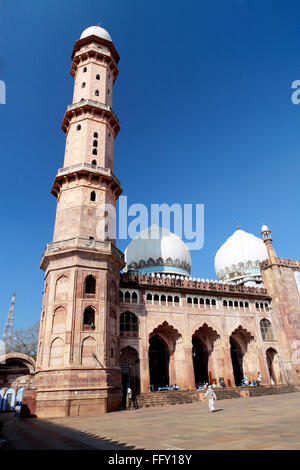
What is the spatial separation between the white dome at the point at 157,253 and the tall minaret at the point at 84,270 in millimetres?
13319

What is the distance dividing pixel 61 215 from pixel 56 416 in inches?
617

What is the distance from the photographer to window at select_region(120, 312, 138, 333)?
29906 millimetres

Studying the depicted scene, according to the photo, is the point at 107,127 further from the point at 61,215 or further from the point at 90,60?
the point at 61,215

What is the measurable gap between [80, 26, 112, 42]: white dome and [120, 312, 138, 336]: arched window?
31.1 m

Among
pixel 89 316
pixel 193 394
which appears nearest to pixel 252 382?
pixel 193 394

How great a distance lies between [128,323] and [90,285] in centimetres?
735

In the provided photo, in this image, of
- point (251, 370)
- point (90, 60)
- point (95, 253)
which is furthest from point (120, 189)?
point (251, 370)

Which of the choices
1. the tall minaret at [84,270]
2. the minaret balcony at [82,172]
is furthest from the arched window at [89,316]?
→ the minaret balcony at [82,172]

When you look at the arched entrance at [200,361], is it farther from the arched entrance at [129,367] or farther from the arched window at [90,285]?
the arched window at [90,285]

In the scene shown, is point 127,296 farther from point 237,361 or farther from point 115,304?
→ point 237,361

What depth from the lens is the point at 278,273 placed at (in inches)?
1578

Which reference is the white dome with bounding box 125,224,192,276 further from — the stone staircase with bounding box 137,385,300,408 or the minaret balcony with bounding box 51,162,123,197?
the stone staircase with bounding box 137,385,300,408

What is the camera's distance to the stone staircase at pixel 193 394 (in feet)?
86.1

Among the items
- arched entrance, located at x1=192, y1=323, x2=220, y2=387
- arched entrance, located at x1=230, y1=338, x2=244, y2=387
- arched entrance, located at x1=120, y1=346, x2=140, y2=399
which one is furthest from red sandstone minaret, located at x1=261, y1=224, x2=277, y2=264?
arched entrance, located at x1=120, y1=346, x2=140, y2=399
